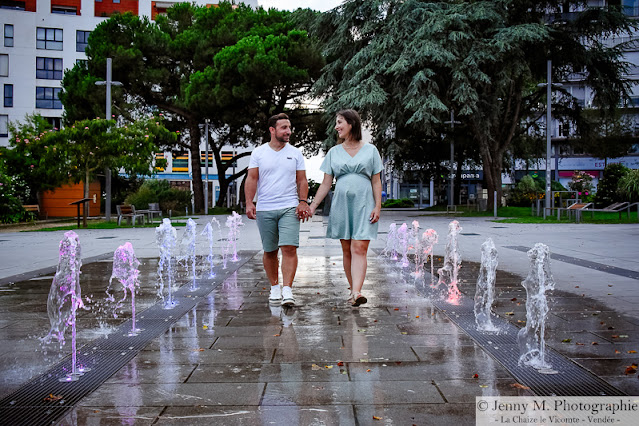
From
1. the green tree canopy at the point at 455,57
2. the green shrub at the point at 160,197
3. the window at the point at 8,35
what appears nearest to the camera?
the green tree canopy at the point at 455,57

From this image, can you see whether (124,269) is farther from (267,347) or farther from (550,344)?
(550,344)

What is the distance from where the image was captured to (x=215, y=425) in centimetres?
283

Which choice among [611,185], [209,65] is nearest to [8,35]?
[209,65]

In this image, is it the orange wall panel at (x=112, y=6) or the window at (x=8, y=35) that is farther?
the orange wall panel at (x=112, y=6)

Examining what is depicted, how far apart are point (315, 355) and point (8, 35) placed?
56.9 metres

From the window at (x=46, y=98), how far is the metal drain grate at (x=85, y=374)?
→ 53.7 metres

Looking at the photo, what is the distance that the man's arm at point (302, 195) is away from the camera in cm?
582

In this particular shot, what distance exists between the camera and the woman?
5.87 meters

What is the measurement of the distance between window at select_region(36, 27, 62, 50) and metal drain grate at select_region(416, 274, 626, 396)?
185 ft

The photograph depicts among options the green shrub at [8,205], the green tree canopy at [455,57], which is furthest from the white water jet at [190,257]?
the green tree canopy at [455,57]

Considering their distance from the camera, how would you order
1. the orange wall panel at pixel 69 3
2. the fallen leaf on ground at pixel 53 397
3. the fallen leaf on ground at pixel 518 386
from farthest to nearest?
the orange wall panel at pixel 69 3 < the fallen leaf on ground at pixel 518 386 < the fallen leaf on ground at pixel 53 397

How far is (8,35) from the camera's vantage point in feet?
172

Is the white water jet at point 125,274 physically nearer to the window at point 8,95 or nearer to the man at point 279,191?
the man at point 279,191

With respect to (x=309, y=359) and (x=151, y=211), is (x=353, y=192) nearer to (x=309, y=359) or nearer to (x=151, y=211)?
(x=309, y=359)
